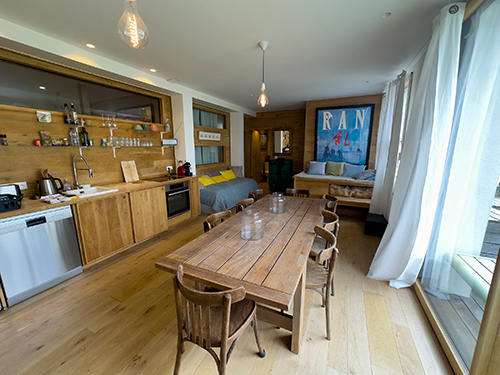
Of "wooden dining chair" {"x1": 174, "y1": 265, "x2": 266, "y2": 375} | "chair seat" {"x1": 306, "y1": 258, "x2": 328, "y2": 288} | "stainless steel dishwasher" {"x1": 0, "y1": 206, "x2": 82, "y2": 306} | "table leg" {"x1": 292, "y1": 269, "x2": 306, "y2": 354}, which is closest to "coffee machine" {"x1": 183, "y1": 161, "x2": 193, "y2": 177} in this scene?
"stainless steel dishwasher" {"x1": 0, "y1": 206, "x2": 82, "y2": 306}

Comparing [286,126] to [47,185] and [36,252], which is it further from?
[36,252]

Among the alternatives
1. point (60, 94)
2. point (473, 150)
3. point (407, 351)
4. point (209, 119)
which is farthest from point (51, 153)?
point (473, 150)

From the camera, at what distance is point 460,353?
1328 mm

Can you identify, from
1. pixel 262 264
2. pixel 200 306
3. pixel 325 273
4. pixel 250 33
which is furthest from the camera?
pixel 250 33

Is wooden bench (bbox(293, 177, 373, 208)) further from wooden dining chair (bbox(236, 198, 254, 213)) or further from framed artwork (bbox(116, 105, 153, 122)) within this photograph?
framed artwork (bbox(116, 105, 153, 122))

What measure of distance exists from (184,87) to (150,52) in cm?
151

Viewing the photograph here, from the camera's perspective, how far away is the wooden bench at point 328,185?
4.10 meters

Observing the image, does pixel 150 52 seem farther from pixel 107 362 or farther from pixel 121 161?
pixel 107 362

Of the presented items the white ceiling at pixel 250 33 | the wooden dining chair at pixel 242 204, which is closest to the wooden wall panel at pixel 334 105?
the white ceiling at pixel 250 33

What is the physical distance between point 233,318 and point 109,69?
3.42m

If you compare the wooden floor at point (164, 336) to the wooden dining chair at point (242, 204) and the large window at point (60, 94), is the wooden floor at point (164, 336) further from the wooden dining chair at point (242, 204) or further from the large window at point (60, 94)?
the large window at point (60, 94)

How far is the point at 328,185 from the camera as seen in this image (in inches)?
180

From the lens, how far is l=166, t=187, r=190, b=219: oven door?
3613 millimetres

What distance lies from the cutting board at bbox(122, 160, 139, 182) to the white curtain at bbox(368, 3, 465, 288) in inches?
150
